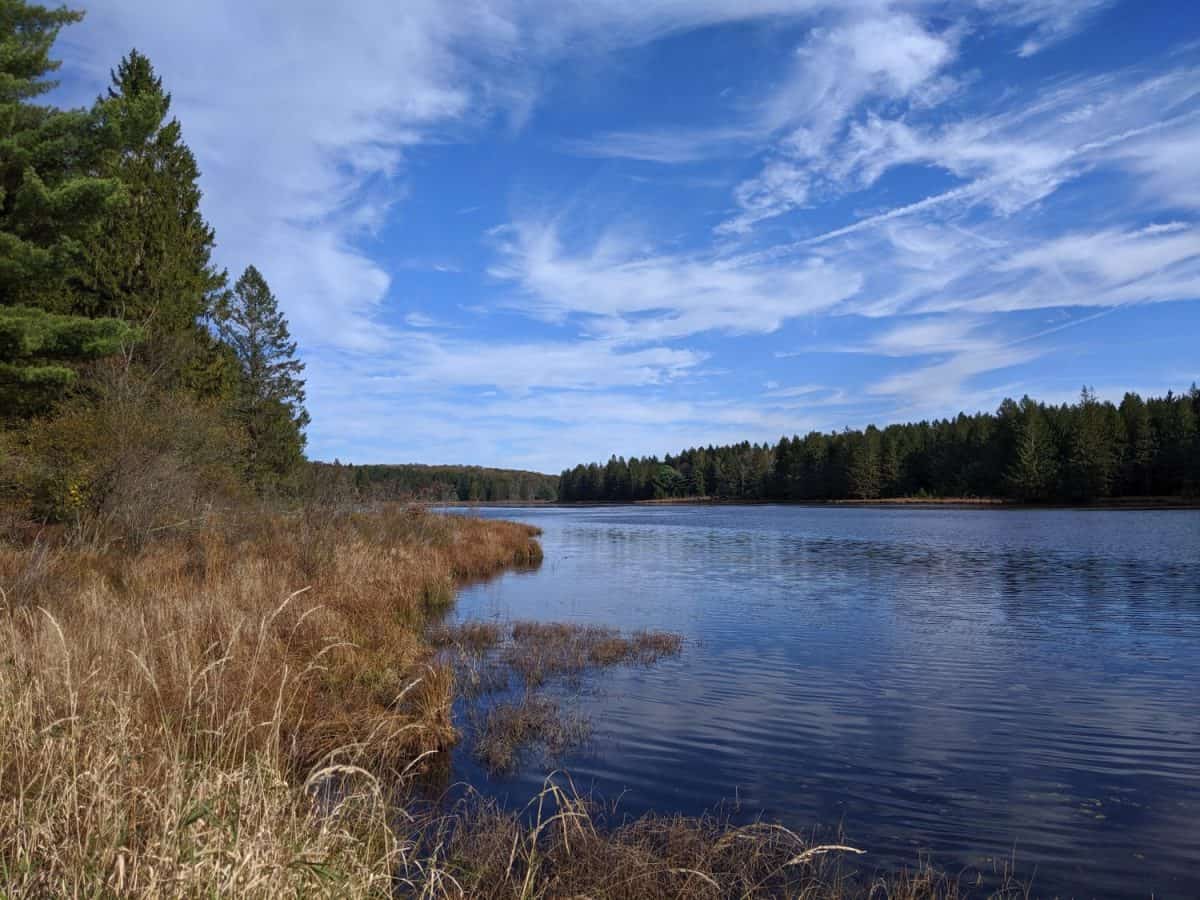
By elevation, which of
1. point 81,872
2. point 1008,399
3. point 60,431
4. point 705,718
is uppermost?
point 1008,399

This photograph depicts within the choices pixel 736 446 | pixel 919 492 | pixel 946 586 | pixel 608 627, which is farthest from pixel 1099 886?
pixel 736 446

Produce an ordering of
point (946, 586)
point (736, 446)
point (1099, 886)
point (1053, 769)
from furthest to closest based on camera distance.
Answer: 1. point (736, 446)
2. point (946, 586)
3. point (1053, 769)
4. point (1099, 886)

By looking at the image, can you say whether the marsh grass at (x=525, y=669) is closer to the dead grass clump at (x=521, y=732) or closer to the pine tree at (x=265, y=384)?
the dead grass clump at (x=521, y=732)

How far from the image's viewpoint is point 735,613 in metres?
17.8

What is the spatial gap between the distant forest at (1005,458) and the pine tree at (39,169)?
85.6 metres

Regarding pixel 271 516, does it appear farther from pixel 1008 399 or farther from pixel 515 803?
pixel 1008 399

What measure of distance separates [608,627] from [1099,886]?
1107cm

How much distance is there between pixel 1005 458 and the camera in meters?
87.9

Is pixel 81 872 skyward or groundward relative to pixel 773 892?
skyward

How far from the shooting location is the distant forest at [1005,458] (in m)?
75.6

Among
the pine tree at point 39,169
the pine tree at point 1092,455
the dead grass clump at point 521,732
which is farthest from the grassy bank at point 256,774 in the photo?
the pine tree at point 1092,455

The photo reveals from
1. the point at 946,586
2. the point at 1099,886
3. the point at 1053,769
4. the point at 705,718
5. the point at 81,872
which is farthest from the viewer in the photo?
the point at 946,586

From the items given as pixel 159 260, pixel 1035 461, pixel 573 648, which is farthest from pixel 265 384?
pixel 1035 461

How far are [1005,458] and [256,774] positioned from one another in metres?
97.8
